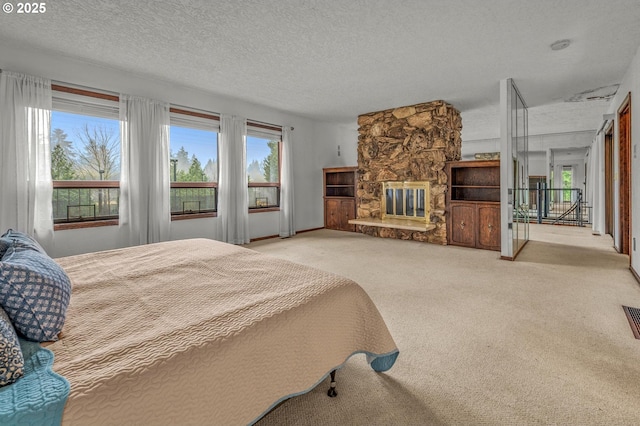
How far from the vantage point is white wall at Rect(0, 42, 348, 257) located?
3574 mm

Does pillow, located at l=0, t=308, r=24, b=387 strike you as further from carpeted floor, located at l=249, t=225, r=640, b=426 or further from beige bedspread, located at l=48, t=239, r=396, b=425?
carpeted floor, located at l=249, t=225, r=640, b=426

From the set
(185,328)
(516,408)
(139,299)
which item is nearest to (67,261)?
(139,299)

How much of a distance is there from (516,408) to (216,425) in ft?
4.62

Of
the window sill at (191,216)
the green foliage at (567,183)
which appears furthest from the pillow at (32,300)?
the green foliage at (567,183)

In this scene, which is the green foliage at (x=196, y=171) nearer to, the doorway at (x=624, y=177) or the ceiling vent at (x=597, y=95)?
the doorway at (x=624, y=177)

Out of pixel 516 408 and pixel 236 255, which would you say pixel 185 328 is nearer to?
pixel 236 255

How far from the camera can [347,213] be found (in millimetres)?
7156

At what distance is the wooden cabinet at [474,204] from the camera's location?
5066 millimetres

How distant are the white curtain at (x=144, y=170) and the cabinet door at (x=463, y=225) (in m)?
4.77

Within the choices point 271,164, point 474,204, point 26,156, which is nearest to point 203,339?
point 26,156

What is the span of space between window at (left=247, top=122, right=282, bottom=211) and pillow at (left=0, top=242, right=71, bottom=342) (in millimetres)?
4940

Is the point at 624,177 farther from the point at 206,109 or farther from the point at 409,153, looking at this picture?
the point at 206,109

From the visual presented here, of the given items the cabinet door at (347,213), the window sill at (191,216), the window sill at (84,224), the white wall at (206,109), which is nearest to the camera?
the white wall at (206,109)

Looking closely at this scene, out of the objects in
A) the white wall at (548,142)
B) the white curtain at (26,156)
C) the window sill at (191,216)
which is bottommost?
the window sill at (191,216)
